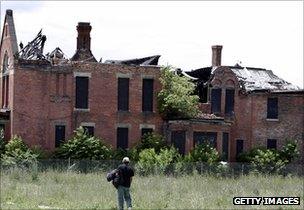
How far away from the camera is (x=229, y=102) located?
149ft

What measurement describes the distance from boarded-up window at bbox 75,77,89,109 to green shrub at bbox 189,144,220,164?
24.2 ft

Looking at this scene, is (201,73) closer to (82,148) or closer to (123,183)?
(82,148)

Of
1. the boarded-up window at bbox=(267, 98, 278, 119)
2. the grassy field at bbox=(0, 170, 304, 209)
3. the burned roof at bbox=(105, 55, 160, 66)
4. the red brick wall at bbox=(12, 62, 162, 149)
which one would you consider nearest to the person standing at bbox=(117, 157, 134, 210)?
the grassy field at bbox=(0, 170, 304, 209)

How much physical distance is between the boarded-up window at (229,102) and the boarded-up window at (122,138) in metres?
7.08

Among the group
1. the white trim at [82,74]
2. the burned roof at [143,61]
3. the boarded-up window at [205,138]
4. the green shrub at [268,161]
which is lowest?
the green shrub at [268,161]

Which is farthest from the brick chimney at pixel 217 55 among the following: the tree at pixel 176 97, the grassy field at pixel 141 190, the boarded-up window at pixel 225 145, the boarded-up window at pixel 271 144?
the grassy field at pixel 141 190

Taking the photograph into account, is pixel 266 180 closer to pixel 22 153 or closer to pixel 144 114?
pixel 144 114

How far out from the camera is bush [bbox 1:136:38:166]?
3731 centimetres

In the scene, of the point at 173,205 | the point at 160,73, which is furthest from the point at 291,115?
the point at 173,205

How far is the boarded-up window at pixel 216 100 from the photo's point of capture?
44.9m

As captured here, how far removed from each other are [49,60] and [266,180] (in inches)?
594

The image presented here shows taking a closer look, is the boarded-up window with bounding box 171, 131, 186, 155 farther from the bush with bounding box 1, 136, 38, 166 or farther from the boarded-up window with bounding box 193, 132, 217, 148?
the bush with bounding box 1, 136, 38, 166
